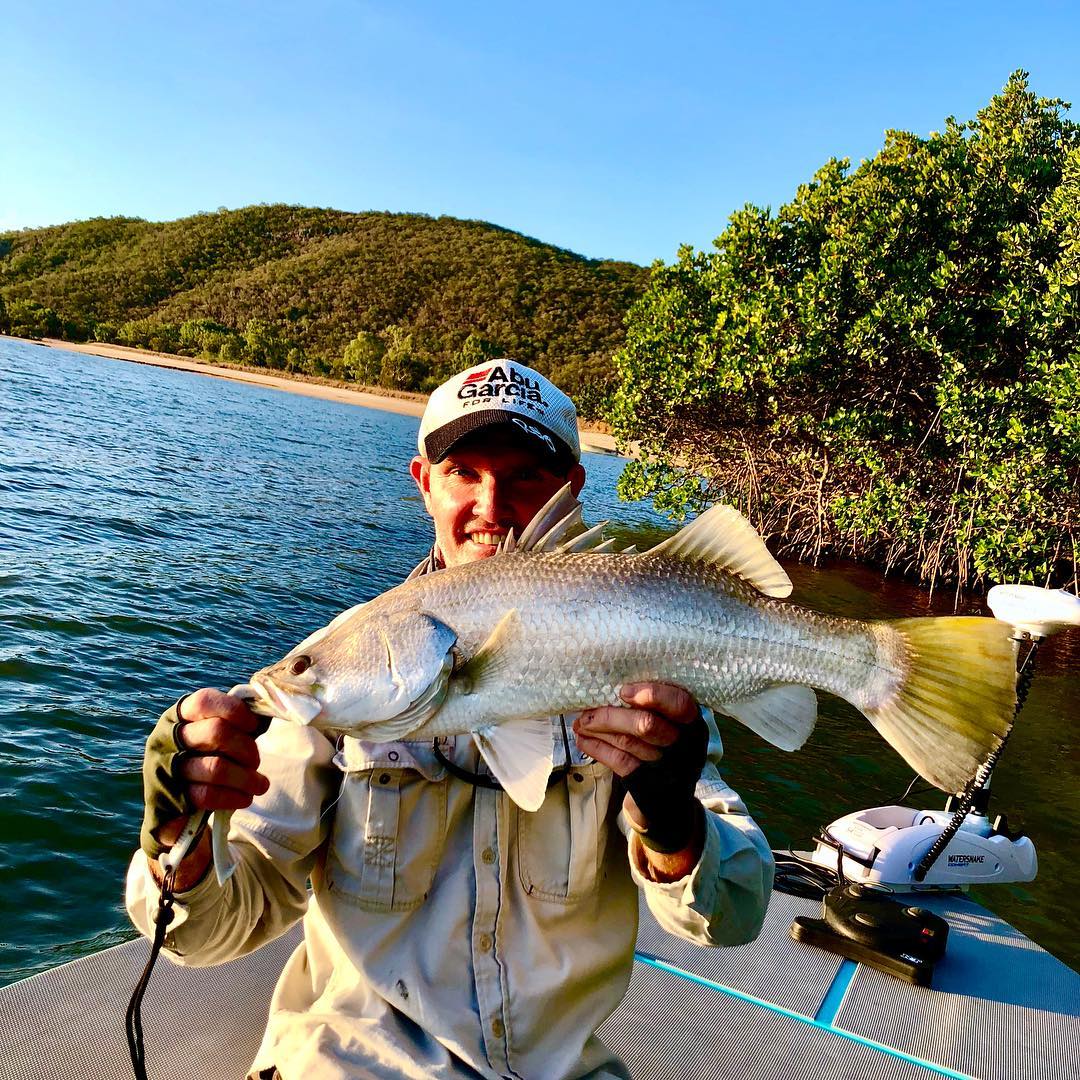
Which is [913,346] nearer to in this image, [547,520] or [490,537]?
[490,537]

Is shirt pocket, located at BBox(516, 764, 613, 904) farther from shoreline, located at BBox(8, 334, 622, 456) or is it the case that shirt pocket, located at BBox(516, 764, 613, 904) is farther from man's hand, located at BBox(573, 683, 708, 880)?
shoreline, located at BBox(8, 334, 622, 456)

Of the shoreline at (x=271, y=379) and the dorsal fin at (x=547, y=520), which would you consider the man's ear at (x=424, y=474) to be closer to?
the dorsal fin at (x=547, y=520)

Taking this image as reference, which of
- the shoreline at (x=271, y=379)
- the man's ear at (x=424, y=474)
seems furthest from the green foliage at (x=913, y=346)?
the shoreline at (x=271, y=379)

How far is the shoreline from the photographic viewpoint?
83.1 metres

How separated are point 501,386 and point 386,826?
163cm

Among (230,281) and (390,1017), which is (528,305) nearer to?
(230,281)

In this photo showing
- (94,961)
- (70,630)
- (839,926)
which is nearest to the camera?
(94,961)

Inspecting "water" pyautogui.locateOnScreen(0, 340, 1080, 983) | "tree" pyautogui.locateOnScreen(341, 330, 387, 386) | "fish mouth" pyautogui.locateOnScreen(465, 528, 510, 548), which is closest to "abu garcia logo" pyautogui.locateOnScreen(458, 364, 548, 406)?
"fish mouth" pyautogui.locateOnScreen(465, 528, 510, 548)

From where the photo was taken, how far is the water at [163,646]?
6430mm

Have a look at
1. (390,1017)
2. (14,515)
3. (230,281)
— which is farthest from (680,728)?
(230,281)

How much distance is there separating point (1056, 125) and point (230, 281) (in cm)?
12954

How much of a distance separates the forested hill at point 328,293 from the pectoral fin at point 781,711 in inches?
2913

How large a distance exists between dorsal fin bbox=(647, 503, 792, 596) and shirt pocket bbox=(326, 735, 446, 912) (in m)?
1.04

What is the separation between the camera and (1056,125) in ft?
67.5
